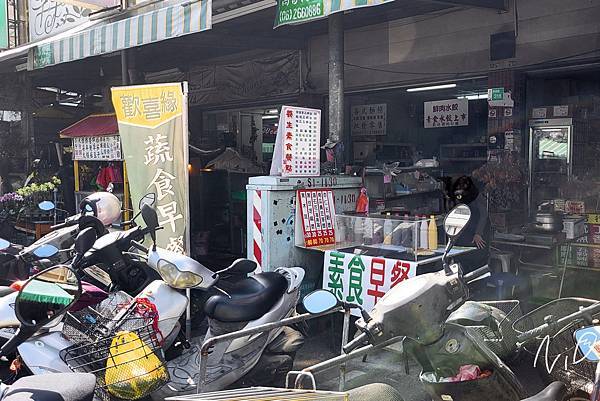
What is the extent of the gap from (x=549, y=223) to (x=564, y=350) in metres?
3.73

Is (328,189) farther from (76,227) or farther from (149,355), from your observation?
(149,355)

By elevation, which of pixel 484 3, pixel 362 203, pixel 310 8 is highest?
pixel 484 3

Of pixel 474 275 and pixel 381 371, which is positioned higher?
pixel 474 275

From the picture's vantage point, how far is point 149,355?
3.84 metres

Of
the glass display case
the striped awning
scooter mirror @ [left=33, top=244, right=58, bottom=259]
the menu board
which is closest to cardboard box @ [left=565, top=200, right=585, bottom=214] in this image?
the glass display case

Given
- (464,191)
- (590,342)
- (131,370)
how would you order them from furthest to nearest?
(464,191)
(131,370)
(590,342)

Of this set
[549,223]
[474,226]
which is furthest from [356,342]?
[549,223]

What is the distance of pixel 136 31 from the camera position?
26.1 feet

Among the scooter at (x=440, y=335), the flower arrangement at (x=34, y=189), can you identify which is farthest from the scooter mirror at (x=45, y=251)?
the flower arrangement at (x=34, y=189)

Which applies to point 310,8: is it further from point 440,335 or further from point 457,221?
point 440,335

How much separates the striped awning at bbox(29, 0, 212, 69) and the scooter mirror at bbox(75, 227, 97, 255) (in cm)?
331

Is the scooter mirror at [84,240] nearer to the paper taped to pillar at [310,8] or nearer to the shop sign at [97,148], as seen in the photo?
the paper taped to pillar at [310,8]

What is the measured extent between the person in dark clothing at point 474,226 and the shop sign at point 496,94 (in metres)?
2.66

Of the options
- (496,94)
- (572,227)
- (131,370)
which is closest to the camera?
(131,370)
